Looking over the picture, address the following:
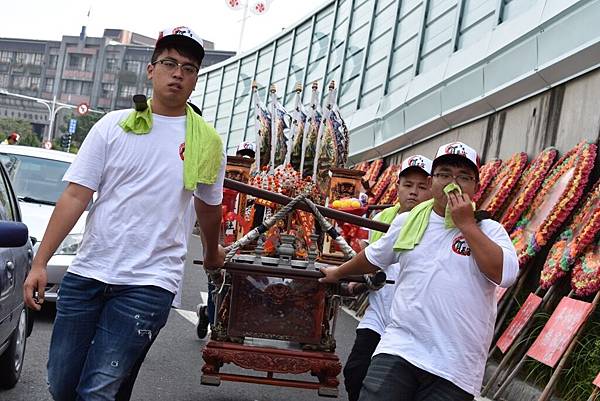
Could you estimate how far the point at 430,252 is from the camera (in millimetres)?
3994

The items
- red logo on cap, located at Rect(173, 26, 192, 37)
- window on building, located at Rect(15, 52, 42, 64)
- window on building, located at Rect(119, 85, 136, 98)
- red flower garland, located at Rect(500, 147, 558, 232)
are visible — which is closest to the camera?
red logo on cap, located at Rect(173, 26, 192, 37)

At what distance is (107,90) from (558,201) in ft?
322

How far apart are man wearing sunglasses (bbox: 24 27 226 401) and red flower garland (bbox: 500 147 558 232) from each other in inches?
264

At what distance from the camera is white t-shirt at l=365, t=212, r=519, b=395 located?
3.82 metres

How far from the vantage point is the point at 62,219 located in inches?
147

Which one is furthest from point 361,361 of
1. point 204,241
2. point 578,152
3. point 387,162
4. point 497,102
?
point 387,162

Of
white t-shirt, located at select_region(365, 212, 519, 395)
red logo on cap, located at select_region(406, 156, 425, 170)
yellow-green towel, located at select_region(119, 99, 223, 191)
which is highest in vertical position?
red logo on cap, located at select_region(406, 156, 425, 170)

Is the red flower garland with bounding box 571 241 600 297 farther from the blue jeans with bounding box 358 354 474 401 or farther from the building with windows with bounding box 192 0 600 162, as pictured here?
the blue jeans with bounding box 358 354 474 401

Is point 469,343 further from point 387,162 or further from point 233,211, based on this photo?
point 387,162

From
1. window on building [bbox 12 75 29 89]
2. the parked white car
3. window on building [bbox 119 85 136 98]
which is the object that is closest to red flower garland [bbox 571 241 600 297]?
the parked white car

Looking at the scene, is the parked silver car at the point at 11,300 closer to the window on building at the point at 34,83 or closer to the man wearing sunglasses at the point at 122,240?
the man wearing sunglasses at the point at 122,240

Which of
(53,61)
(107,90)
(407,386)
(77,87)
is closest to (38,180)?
(407,386)

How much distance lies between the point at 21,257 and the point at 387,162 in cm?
1573

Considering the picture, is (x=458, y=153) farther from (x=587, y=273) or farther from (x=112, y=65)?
(x=112, y=65)
